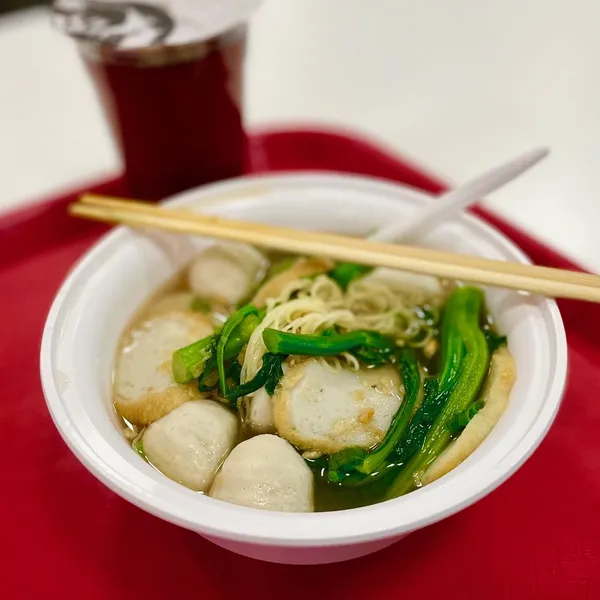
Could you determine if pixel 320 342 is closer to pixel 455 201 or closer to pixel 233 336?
pixel 233 336

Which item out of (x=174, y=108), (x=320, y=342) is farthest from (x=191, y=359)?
(x=174, y=108)

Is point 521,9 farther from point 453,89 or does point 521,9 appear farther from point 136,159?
point 136,159

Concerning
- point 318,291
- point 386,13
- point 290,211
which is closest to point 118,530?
point 318,291

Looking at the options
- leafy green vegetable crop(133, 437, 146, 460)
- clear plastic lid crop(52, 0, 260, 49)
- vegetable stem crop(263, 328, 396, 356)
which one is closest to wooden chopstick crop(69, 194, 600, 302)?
vegetable stem crop(263, 328, 396, 356)

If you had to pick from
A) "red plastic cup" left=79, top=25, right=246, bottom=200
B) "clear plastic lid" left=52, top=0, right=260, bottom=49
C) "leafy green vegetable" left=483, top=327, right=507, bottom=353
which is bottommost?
"leafy green vegetable" left=483, top=327, right=507, bottom=353

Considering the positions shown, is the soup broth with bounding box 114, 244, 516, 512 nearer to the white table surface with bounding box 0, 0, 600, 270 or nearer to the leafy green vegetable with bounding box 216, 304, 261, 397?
the leafy green vegetable with bounding box 216, 304, 261, 397

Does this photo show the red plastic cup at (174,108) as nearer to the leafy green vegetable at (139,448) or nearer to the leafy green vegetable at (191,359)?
the leafy green vegetable at (191,359)
